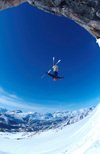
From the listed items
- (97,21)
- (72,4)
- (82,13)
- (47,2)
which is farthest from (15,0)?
(97,21)

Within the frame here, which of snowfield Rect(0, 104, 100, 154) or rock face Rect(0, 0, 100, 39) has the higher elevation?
rock face Rect(0, 0, 100, 39)

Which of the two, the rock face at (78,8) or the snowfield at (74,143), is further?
the rock face at (78,8)

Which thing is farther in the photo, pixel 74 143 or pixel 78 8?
pixel 74 143

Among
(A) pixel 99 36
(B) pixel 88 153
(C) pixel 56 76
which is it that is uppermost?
(A) pixel 99 36

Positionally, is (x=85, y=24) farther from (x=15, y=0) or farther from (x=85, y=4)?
(x=15, y=0)

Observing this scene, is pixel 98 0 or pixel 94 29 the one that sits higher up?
pixel 98 0

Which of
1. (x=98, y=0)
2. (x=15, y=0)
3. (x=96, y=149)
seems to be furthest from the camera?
(x=15, y=0)

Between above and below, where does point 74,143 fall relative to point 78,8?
below

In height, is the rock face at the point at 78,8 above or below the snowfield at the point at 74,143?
above
